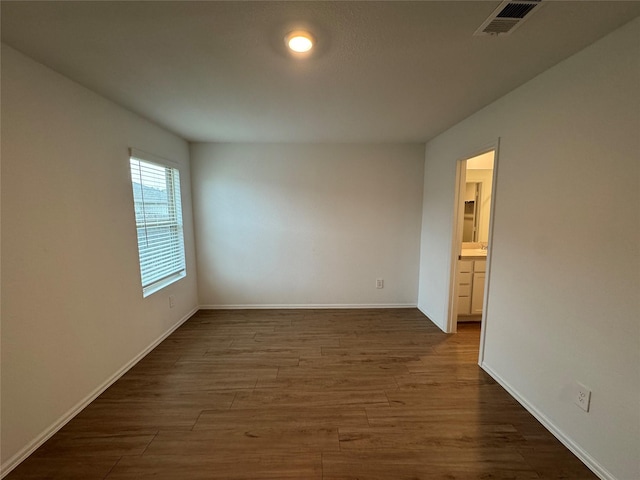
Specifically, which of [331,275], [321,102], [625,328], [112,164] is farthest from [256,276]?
[625,328]

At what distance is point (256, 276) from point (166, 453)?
2.42 metres

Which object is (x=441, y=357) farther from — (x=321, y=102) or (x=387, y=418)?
(x=321, y=102)

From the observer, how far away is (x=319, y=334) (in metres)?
3.15

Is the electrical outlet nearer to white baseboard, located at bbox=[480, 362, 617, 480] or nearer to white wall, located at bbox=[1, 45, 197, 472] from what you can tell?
white baseboard, located at bbox=[480, 362, 617, 480]

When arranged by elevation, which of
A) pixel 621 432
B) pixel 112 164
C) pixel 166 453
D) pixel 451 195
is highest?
pixel 112 164

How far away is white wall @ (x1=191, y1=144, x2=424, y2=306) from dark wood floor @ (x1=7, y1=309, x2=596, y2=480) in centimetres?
111

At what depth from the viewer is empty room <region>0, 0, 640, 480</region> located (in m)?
1.34

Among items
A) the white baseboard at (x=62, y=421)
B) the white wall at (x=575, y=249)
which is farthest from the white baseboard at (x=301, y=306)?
the white wall at (x=575, y=249)

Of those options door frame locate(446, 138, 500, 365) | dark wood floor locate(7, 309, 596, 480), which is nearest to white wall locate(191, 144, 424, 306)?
door frame locate(446, 138, 500, 365)

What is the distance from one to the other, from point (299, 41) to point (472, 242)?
3932 mm

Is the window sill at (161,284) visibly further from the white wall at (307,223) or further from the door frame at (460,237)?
the door frame at (460,237)

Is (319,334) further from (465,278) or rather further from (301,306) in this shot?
(465,278)

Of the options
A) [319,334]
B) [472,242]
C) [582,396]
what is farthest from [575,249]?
[472,242]

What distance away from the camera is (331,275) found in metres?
3.93
